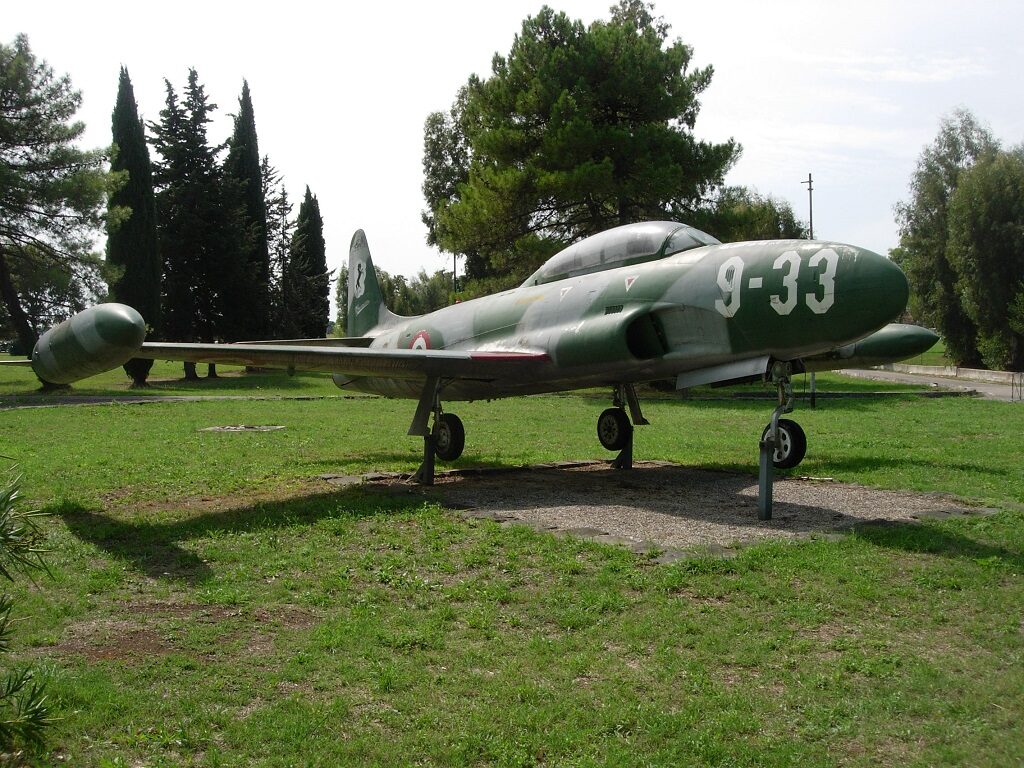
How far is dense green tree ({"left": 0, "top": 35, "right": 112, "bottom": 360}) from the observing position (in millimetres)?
30906

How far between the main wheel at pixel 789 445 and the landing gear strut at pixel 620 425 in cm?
309

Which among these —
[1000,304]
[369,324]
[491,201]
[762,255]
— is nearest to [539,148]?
[491,201]

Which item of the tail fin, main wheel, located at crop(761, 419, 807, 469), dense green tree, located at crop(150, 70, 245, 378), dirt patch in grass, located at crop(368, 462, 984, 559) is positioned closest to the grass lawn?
dirt patch in grass, located at crop(368, 462, 984, 559)

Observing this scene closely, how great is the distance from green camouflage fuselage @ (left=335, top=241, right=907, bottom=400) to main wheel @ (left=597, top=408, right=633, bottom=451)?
1.51 meters

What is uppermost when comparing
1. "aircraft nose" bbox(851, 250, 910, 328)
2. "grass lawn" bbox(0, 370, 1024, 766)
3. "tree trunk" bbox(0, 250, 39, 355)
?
"tree trunk" bbox(0, 250, 39, 355)

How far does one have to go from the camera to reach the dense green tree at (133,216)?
37.0 m

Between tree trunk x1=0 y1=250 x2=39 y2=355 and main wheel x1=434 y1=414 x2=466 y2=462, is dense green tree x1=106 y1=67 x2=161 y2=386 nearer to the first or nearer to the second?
tree trunk x1=0 y1=250 x2=39 y2=355

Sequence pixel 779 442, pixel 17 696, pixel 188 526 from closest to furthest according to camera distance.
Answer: pixel 17 696 → pixel 188 526 → pixel 779 442

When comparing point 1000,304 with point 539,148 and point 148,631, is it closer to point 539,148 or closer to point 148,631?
point 539,148

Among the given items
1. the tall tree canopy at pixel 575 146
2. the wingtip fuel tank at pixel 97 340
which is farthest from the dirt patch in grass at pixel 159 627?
the tall tree canopy at pixel 575 146

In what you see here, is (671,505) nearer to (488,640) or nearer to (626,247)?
(626,247)

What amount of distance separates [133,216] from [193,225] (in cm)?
494

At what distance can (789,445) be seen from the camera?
9.77m

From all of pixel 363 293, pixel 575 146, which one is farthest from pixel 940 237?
pixel 363 293
